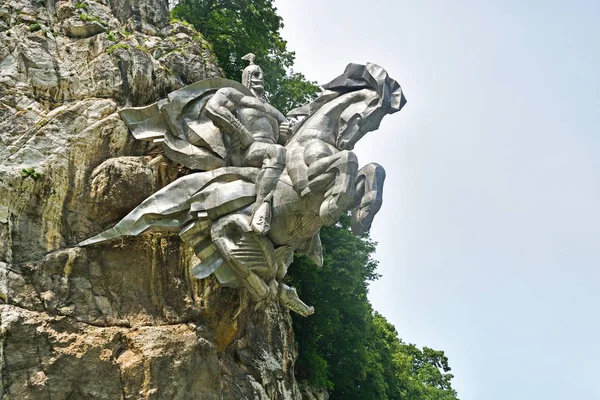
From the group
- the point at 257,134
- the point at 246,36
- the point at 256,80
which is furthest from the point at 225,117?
the point at 246,36

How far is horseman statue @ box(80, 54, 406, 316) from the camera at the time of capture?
33.3ft

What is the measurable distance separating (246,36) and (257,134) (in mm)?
8821

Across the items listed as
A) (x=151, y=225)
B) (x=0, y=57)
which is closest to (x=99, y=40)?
(x=0, y=57)

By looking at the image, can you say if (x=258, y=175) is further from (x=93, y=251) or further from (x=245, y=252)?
(x=93, y=251)

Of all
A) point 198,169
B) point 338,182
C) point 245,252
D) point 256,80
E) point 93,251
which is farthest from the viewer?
point 256,80

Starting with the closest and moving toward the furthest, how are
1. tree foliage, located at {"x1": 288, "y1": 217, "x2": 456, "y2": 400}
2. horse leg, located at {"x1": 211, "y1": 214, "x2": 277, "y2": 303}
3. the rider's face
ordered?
horse leg, located at {"x1": 211, "y1": 214, "x2": 277, "y2": 303}
the rider's face
tree foliage, located at {"x1": 288, "y1": 217, "x2": 456, "y2": 400}

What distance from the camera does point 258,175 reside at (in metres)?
10.8

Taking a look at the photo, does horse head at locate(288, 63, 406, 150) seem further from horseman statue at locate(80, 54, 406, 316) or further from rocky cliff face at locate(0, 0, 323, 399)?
rocky cliff face at locate(0, 0, 323, 399)

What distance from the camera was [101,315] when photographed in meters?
10.7

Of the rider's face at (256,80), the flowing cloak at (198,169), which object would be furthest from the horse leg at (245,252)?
the rider's face at (256,80)

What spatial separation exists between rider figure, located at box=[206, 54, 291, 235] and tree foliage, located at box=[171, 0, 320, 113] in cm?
723

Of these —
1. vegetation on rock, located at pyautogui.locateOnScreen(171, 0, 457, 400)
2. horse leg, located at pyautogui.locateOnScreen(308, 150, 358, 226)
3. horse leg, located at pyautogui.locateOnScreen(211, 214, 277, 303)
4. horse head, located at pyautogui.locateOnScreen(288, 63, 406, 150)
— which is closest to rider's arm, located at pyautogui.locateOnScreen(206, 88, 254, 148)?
horse head, located at pyautogui.locateOnScreen(288, 63, 406, 150)

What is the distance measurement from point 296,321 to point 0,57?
10119mm

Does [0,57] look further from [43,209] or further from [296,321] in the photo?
[296,321]
